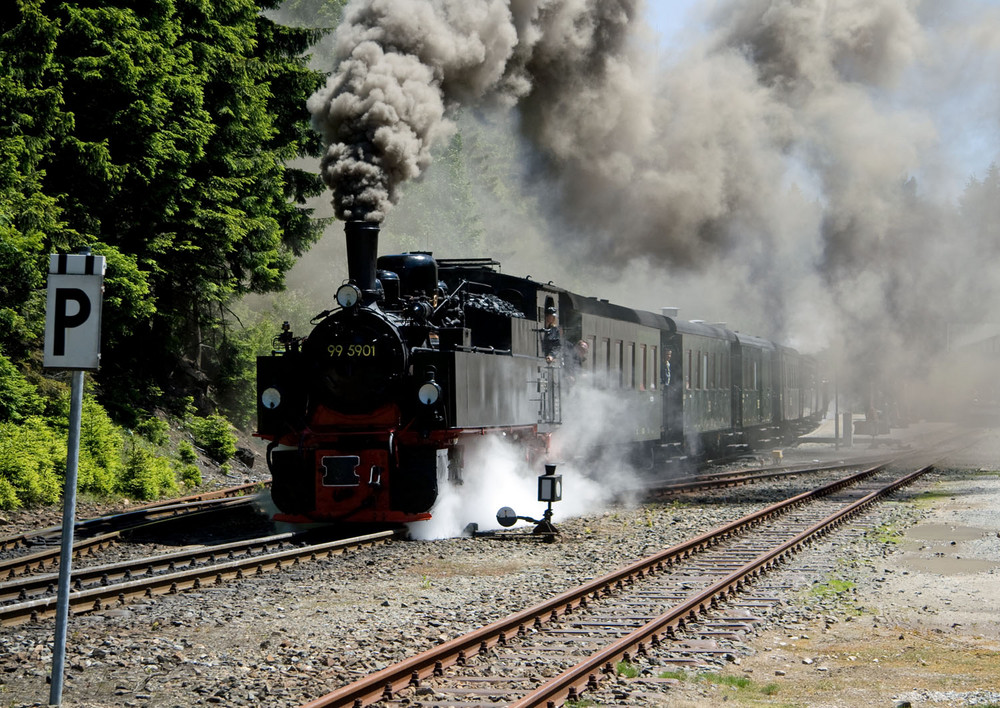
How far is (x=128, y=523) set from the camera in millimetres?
13680

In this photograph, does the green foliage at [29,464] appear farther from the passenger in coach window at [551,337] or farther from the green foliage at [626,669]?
the green foliage at [626,669]

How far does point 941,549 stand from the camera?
1285cm

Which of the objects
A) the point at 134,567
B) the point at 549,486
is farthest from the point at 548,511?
the point at 134,567

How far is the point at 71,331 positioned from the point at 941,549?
10.3 metres

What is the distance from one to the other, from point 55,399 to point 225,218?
4.25 m

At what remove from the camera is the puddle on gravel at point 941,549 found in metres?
11.4

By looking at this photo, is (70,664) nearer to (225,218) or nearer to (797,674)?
(797,674)

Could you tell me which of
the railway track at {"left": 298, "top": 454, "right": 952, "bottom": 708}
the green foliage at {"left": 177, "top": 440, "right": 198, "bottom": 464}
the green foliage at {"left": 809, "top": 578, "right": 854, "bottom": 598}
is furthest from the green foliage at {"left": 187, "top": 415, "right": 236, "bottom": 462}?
the green foliage at {"left": 809, "top": 578, "right": 854, "bottom": 598}

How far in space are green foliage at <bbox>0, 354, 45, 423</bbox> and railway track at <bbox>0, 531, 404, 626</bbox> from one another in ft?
19.9

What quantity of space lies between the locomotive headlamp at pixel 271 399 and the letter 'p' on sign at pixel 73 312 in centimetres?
681

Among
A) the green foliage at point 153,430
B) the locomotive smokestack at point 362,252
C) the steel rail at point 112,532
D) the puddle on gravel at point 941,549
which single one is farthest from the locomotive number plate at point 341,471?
the green foliage at point 153,430

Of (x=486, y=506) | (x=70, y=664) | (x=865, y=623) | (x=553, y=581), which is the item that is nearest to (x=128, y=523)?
(x=486, y=506)

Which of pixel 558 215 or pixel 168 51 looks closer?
pixel 168 51

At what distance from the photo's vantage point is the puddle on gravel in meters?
11.4
